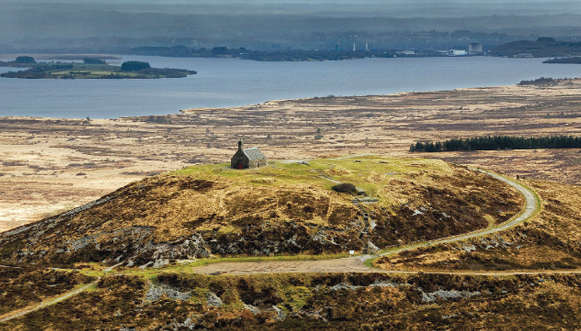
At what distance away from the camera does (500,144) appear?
18638cm

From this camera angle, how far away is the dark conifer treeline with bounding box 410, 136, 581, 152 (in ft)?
603

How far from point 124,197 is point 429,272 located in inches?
1670

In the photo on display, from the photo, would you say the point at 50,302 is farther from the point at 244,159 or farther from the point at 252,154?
the point at 252,154

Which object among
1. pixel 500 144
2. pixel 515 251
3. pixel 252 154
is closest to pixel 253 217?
pixel 252 154

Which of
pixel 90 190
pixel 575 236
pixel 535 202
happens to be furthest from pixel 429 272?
pixel 90 190

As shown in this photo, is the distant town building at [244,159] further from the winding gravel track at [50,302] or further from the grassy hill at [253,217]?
the winding gravel track at [50,302]

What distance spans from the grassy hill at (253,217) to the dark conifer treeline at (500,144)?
273 feet

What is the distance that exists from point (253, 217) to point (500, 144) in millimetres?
121278

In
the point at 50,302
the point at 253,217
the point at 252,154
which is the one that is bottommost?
the point at 50,302

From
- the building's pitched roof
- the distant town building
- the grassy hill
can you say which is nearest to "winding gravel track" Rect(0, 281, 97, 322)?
the grassy hill

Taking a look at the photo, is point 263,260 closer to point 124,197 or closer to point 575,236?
point 124,197

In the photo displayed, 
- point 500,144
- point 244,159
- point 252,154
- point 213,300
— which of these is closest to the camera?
point 213,300

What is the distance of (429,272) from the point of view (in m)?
75.4

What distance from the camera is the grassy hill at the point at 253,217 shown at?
260 ft
